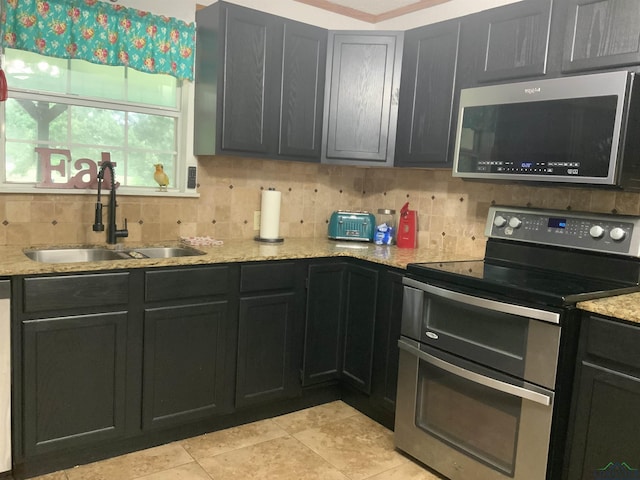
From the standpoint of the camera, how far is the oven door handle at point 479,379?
189 centimetres

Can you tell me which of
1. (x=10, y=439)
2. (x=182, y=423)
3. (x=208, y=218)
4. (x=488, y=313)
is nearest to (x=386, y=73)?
(x=208, y=218)

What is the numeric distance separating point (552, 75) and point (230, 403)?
6.94 ft

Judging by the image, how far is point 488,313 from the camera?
205cm

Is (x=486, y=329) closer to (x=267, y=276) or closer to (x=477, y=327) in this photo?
(x=477, y=327)

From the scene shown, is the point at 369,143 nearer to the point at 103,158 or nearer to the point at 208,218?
the point at 208,218

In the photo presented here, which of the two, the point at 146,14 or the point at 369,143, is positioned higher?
the point at 146,14

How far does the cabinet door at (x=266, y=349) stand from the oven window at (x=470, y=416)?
0.76 metres

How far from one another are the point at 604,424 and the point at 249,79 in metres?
2.27

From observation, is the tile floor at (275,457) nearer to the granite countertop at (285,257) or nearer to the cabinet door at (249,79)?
the granite countertop at (285,257)

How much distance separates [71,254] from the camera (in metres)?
2.60

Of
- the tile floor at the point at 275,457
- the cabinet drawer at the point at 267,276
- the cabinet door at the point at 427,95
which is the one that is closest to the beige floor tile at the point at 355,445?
the tile floor at the point at 275,457

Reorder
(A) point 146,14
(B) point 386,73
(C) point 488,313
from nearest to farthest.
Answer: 1. (C) point 488,313
2. (A) point 146,14
3. (B) point 386,73

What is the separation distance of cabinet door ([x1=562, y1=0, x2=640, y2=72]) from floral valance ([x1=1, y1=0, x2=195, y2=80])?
188 centimetres

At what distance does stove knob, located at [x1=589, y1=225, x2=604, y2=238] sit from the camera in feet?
7.24
